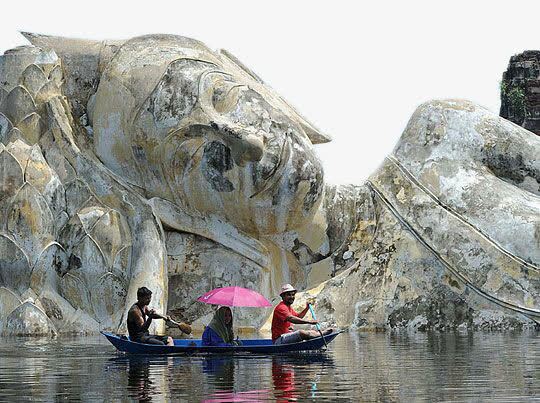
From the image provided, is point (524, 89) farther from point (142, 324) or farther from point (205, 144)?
point (142, 324)

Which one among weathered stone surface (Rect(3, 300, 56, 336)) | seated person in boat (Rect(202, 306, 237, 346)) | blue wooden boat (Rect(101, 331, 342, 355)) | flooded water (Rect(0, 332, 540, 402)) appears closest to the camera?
flooded water (Rect(0, 332, 540, 402))

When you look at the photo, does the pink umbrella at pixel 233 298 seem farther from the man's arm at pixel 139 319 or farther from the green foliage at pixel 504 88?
the green foliage at pixel 504 88

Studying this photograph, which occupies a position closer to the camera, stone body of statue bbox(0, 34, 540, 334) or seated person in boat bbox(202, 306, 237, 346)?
seated person in boat bbox(202, 306, 237, 346)

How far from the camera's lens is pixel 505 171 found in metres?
32.8

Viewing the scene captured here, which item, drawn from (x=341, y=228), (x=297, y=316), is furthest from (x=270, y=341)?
(x=341, y=228)

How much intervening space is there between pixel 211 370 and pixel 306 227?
12437mm

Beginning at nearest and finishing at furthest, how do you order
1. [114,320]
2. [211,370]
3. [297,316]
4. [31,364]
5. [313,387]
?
[313,387], [211,370], [31,364], [297,316], [114,320]

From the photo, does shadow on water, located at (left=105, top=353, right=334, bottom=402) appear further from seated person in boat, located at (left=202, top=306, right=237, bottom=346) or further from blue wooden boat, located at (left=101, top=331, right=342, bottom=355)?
seated person in boat, located at (left=202, top=306, right=237, bottom=346)

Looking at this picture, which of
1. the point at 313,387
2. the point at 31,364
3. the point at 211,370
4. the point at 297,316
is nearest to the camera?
the point at 313,387

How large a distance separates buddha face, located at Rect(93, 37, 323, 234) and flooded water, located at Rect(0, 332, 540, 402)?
5.63m

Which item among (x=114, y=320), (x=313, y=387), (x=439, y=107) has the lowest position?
(x=313, y=387)

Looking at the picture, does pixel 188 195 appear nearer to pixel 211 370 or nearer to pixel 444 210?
pixel 444 210

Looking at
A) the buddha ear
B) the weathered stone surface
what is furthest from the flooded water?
the buddha ear

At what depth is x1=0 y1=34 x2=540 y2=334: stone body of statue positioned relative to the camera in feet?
101
